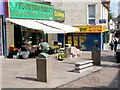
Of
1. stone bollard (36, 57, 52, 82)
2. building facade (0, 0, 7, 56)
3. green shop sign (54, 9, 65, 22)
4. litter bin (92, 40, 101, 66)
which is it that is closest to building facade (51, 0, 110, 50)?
green shop sign (54, 9, 65, 22)

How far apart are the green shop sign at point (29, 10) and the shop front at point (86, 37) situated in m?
5.89

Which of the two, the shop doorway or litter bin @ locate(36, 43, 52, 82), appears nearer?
litter bin @ locate(36, 43, 52, 82)

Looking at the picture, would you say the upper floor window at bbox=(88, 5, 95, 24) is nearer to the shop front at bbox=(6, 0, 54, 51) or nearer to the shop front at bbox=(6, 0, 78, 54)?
the shop front at bbox=(6, 0, 78, 54)

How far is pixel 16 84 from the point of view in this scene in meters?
11.3

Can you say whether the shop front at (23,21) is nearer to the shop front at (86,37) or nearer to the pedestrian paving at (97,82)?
the shop front at (86,37)

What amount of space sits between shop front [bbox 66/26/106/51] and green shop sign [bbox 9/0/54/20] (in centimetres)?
589

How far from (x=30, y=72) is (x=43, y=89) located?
13.5 feet

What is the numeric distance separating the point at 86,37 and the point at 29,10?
1155cm

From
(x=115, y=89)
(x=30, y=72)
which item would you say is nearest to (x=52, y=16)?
(x=30, y=72)

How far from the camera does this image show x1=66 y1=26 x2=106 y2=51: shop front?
1309 inches

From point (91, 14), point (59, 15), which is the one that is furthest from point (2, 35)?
point (91, 14)

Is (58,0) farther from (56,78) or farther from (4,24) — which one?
(56,78)

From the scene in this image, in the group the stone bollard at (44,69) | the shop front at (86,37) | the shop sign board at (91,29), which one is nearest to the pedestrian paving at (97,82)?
the stone bollard at (44,69)

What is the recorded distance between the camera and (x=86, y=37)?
112 feet
